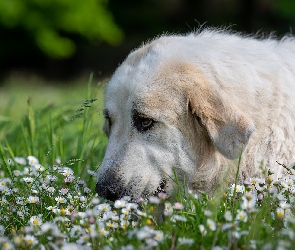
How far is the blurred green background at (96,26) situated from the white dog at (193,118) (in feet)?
53.8

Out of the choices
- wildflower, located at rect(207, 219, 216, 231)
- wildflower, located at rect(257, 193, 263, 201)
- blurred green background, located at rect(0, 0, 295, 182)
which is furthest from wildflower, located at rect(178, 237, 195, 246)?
blurred green background, located at rect(0, 0, 295, 182)

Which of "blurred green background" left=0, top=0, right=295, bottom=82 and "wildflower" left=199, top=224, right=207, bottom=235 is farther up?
"blurred green background" left=0, top=0, right=295, bottom=82

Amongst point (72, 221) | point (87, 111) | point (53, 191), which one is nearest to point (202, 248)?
point (72, 221)

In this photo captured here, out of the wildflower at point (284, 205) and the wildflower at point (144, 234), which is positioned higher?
the wildflower at point (284, 205)

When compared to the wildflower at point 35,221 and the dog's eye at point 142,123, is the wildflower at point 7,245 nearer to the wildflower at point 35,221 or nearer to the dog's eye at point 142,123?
the wildflower at point 35,221

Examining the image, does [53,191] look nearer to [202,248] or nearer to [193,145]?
[193,145]

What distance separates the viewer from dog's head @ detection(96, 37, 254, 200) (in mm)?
4074

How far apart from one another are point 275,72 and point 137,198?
1.33m

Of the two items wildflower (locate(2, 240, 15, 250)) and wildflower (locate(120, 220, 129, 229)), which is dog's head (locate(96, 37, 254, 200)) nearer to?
wildflower (locate(120, 220, 129, 229))

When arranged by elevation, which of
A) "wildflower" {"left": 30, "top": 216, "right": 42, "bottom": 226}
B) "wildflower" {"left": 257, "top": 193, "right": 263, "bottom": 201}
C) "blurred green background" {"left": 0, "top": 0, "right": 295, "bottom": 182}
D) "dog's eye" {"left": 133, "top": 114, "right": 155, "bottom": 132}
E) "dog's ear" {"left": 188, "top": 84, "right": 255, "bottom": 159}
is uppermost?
"blurred green background" {"left": 0, "top": 0, "right": 295, "bottom": 182}

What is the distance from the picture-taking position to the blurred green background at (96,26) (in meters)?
20.9

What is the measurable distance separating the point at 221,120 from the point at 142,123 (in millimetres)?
540

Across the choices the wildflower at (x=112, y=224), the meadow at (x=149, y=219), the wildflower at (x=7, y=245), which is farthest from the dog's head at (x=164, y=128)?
the wildflower at (x=7, y=245)

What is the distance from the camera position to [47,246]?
322 centimetres
